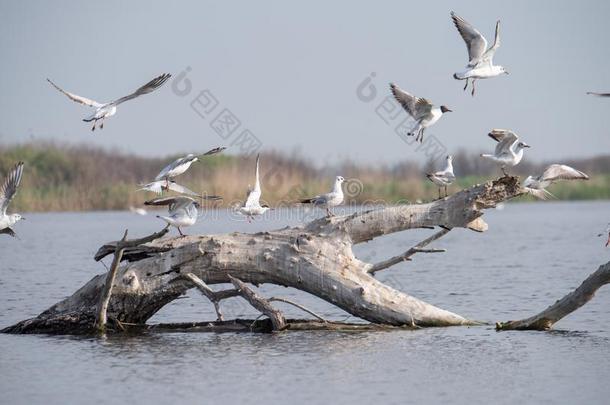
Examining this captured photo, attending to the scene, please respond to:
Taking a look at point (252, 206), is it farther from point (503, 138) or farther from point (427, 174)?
point (503, 138)

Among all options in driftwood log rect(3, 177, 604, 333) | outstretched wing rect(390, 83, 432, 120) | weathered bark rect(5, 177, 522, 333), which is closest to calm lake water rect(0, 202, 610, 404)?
driftwood log rect(3, 177, 604, 333)

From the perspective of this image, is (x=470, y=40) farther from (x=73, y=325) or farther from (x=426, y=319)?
(x=73, y=325)

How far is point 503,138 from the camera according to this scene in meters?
14.0

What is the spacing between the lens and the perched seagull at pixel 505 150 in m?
14.0

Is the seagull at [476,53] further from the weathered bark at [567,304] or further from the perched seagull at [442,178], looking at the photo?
the weathered bark at [567,304]

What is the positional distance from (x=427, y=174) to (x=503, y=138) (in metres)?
1.09

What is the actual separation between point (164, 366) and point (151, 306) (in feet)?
5.83

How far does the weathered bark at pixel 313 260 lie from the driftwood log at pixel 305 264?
0.01 metres

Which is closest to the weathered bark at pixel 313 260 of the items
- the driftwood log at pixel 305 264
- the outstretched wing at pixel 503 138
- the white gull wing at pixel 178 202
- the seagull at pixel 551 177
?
the driftwood log at pixel 305 264

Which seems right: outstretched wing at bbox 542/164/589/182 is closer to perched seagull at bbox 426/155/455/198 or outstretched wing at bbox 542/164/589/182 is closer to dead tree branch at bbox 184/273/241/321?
perched seagull at bbox 426/155/455/198

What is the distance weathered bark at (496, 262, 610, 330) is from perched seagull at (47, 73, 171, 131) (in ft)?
17.6

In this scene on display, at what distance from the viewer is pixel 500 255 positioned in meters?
26.5

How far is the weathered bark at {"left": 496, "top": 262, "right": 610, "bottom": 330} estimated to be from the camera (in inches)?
475

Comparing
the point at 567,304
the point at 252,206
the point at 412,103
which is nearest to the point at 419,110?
the point at 412,103
